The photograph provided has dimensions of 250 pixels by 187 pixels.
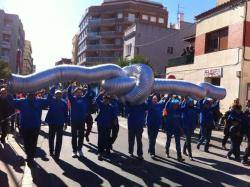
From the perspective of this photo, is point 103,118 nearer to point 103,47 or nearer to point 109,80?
point 109,80

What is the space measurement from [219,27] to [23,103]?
805 inches

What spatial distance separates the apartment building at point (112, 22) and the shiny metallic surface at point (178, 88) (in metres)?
64.6

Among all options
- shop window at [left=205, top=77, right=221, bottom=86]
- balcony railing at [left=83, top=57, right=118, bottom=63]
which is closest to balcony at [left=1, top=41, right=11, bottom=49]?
balcony railing at [left=83, top=57, right=118, bottom=63]

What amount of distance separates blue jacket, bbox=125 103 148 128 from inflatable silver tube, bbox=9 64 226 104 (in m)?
0.14

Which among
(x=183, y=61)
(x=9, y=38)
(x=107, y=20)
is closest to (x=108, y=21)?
(x=107, y=20)

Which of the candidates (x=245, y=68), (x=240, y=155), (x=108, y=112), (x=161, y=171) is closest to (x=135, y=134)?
(x=108, y=112)

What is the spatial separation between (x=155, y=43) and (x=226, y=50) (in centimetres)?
3038

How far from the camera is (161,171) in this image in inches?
402

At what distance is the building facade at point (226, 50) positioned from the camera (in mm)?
25500

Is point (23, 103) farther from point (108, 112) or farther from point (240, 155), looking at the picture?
point (240, 155)

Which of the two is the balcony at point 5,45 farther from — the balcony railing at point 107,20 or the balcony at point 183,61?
the balcony at point 183,61

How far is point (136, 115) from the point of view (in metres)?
11.6

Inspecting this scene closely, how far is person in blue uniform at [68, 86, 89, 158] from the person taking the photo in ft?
38.3

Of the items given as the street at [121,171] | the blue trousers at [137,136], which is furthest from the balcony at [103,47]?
the blue trousers at [137,136]
